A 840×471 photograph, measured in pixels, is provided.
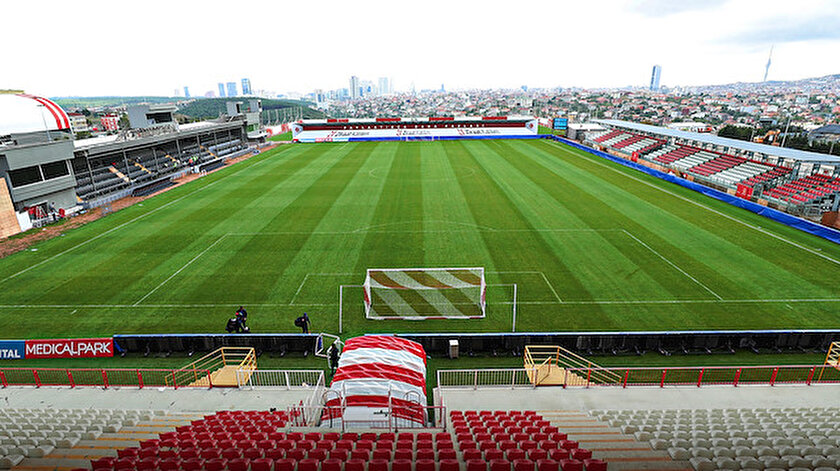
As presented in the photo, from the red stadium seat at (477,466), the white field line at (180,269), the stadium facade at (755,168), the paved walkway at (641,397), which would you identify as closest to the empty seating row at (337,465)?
the red stadium seat at (477,466)

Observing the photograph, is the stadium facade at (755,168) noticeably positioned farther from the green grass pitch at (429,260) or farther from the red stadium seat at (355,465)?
the red stadium seat at (355,465)

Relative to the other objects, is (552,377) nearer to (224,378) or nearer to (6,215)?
(224,378)

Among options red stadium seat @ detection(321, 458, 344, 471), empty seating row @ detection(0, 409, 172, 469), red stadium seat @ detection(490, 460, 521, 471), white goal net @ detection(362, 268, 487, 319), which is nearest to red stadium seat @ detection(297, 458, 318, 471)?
red stadium seat @ detection(321, 458, 344, 471)

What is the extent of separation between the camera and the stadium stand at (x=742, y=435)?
5.71 meters

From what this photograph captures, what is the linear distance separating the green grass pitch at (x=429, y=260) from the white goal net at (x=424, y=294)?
0.64 m

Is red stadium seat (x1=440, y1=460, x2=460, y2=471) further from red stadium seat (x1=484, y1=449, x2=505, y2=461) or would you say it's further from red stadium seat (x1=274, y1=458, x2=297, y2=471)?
red stadium seat (x1=274, y1=458, x2=297, y2=471)

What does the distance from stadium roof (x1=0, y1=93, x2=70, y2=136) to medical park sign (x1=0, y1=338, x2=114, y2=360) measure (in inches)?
871

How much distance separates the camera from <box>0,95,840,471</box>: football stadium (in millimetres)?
7164

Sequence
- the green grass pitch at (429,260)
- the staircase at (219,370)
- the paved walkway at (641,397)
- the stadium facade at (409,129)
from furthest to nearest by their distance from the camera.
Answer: the stadium facade at (409,129) → the green grass pitch at (429,260) → the staircase at (219,370) → the paved walkway at (641,397)

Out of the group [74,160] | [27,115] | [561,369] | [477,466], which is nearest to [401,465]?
[477,466]

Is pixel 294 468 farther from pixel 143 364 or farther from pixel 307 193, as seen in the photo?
pixel 307 193

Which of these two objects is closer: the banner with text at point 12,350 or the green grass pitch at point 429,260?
the banner with text at point 12,350

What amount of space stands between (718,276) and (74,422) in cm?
2260

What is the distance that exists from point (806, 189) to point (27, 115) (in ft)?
182
